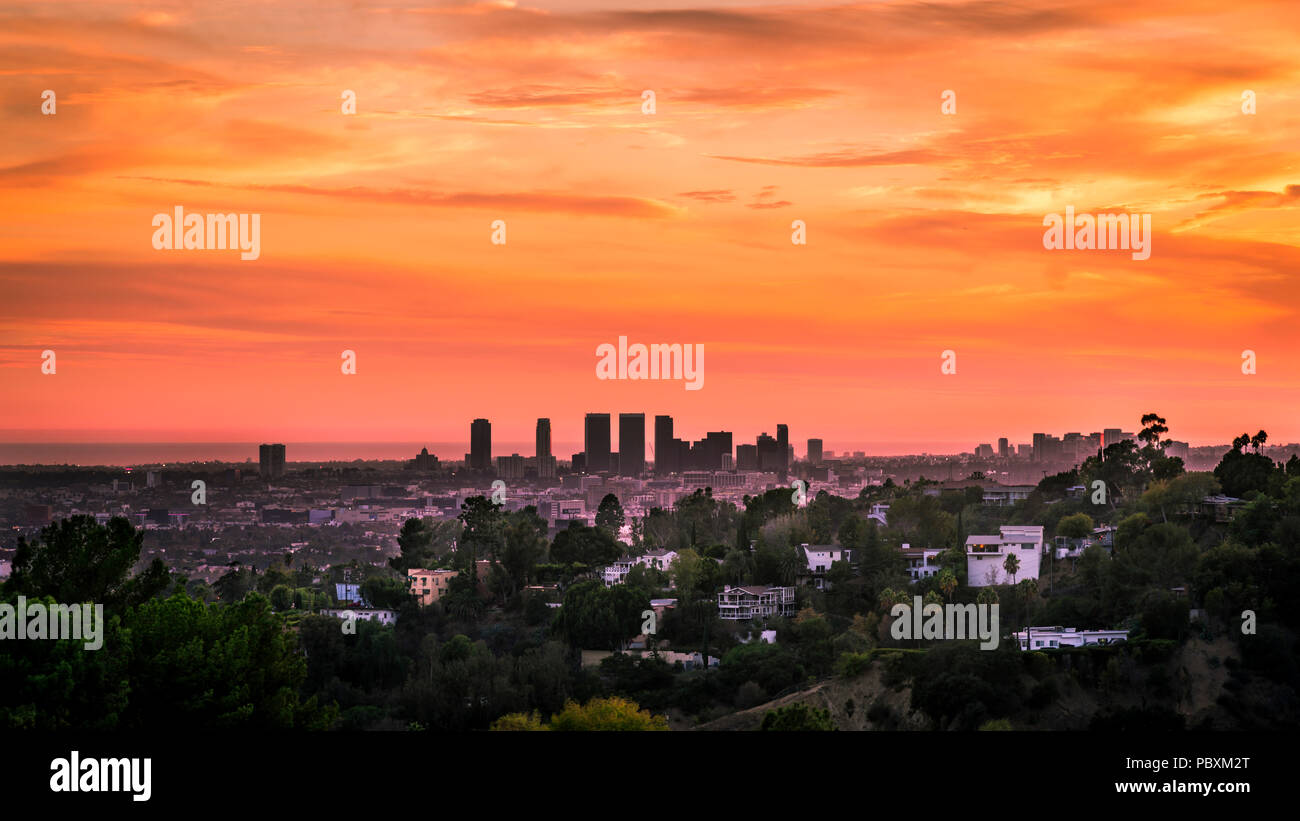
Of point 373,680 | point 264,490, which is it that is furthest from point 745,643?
point 264,490

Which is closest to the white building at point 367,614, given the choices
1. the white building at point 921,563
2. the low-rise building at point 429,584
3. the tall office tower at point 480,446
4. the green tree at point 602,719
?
the low-rise building at point 429,584

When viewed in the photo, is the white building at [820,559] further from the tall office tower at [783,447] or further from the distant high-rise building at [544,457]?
the distant high-rise building at [544,457]

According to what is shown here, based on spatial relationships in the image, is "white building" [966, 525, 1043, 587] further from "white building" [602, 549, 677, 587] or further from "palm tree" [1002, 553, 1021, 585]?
"white building" [602, 549, 677, 587]

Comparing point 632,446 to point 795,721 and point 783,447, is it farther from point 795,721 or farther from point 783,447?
point 795,721

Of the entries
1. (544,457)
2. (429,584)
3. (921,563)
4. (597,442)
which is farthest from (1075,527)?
(544,457)
